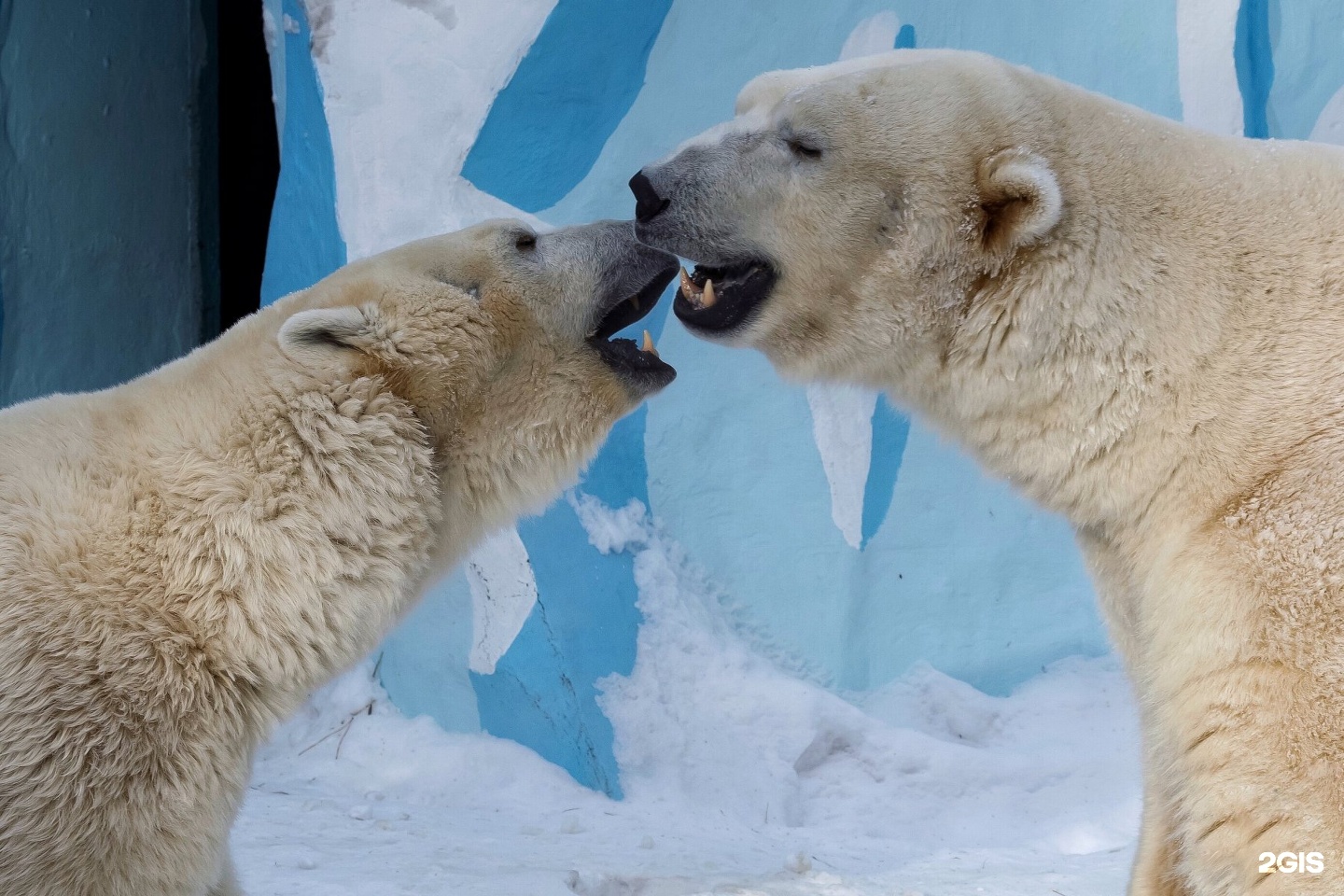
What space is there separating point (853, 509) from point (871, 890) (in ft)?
4.95

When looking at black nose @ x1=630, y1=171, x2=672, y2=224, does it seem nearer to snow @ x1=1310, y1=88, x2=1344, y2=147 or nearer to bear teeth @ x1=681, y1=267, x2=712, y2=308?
bear teeth @ x1=681, y1=267, x2=712, y2=308

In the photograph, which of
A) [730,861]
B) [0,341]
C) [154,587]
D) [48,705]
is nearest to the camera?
[48,705]

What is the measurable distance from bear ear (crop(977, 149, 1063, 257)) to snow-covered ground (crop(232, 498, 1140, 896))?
6.37ft

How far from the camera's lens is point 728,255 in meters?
2.31

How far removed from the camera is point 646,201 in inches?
91.6

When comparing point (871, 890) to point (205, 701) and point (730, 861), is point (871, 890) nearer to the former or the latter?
point (730, 861)

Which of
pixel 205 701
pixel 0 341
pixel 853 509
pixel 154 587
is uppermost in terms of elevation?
pixel 0 341

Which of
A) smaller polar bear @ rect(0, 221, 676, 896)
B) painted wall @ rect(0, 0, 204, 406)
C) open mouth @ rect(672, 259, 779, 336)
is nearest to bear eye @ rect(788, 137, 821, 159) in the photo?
open mouth @ rect(672, 259, 779, 336)

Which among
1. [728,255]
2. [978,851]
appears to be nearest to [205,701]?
[728,255]

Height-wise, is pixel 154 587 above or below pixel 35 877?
above

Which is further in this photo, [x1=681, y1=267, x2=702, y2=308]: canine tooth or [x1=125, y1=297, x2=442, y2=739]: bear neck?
[x1=681, y1=267, x2=702, y2=308]: canine tooth

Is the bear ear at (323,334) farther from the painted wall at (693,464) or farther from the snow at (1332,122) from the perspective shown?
the snow at (1332,122)

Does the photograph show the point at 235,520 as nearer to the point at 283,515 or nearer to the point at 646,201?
the point at 283,515

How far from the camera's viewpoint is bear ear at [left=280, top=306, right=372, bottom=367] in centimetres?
209
